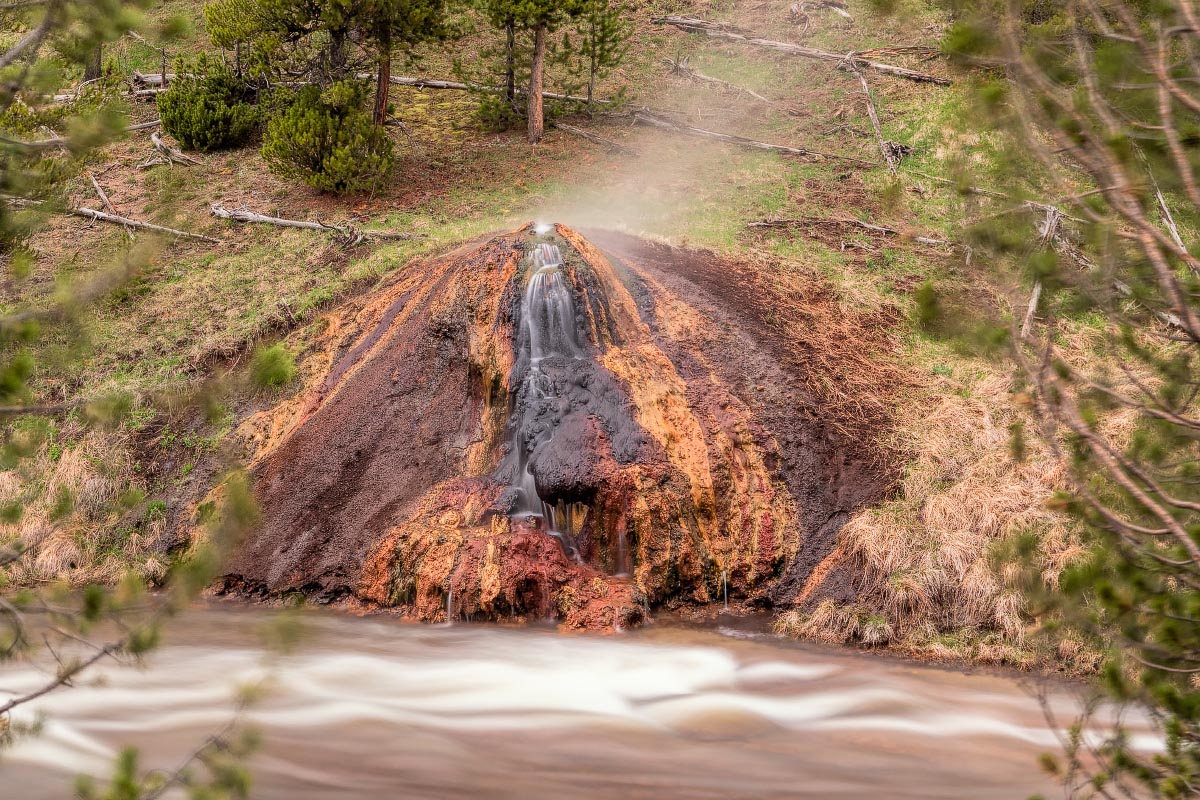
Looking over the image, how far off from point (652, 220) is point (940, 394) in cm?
616

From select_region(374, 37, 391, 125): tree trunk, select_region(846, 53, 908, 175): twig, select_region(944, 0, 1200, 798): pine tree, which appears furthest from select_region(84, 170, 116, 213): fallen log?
select_region(944, 0, 1200, 798): pine tree

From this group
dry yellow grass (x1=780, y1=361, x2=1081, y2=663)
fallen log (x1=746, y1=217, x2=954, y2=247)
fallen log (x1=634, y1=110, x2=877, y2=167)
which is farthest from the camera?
fallen log (x1=634, y1=110, x2=877, y2=167)

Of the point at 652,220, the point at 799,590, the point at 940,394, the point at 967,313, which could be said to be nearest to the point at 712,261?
the point at 652,220

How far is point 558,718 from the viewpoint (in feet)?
24.1

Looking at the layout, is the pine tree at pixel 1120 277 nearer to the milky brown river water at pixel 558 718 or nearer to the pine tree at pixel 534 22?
the milky brown river water at pixel 558 718

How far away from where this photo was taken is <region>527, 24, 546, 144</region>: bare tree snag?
18.1 meters

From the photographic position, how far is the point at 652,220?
16344 millimetres

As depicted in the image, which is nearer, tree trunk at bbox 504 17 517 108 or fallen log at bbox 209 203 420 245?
fallen log at bbox 209 203 420 245

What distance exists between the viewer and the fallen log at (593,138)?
1956 cm

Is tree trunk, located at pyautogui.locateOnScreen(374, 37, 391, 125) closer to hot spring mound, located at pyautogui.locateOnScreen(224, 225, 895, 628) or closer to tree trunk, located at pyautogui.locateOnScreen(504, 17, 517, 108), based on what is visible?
tree trunk, located at pyautogui.locateOnScreen(504, 17, 517, 108)

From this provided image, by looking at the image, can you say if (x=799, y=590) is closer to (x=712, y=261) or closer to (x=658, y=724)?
(x=658, y=724)

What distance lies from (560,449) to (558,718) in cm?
326

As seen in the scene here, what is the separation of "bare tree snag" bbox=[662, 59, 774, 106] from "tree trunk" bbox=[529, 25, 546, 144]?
A: 4.92m

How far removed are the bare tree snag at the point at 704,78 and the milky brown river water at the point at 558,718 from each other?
15.9 m
